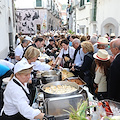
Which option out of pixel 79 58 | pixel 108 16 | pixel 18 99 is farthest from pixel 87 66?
pixel 108 16

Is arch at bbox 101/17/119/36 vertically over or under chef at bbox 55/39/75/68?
over

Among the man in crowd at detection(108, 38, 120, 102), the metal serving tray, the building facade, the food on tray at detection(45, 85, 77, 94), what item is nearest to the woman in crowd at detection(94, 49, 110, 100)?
the man in crowd at detection(108, 38, 120, 102)

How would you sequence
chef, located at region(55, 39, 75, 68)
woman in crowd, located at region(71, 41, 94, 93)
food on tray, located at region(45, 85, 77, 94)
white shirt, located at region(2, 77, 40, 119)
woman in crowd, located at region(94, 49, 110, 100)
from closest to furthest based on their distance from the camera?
white shirt, located at region(2, 77, 40, 119)
food on tray, located at region(45, 85, 77, 94)
woman in crowd, located at region(94, 49, 110, 100)
woman in crowd, located at region(71, 41, 94, 93)
chef, located at region(55, 39, 75, 68)

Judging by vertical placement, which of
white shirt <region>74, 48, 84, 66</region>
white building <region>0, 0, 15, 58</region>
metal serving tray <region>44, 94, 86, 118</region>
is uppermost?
white building <region>0, 0, 15, 58</region>

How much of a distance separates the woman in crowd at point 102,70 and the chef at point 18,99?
57.7 inches

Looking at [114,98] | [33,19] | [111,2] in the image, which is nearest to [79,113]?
[114,98]

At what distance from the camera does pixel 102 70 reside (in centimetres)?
290

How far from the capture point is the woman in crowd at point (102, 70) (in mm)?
2865

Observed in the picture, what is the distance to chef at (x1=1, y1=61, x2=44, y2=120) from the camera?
1.80m

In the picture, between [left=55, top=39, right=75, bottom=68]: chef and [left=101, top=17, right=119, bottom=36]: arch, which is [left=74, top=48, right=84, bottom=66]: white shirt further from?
[left=101, top=17, right=119, bottom=36]: arch

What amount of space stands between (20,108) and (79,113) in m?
0.68

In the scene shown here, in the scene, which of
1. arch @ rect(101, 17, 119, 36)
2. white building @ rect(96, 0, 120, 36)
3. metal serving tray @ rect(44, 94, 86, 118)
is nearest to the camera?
metal serving tray @ rect(44, 94, 86, 118)

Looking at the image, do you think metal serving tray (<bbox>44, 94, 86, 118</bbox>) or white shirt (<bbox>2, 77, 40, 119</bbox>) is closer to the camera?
white shirt (<bbox>2, 77, 40, 119</bbox>)

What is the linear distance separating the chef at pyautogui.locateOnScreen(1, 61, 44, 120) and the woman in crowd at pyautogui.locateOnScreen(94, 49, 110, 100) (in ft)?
4.81
